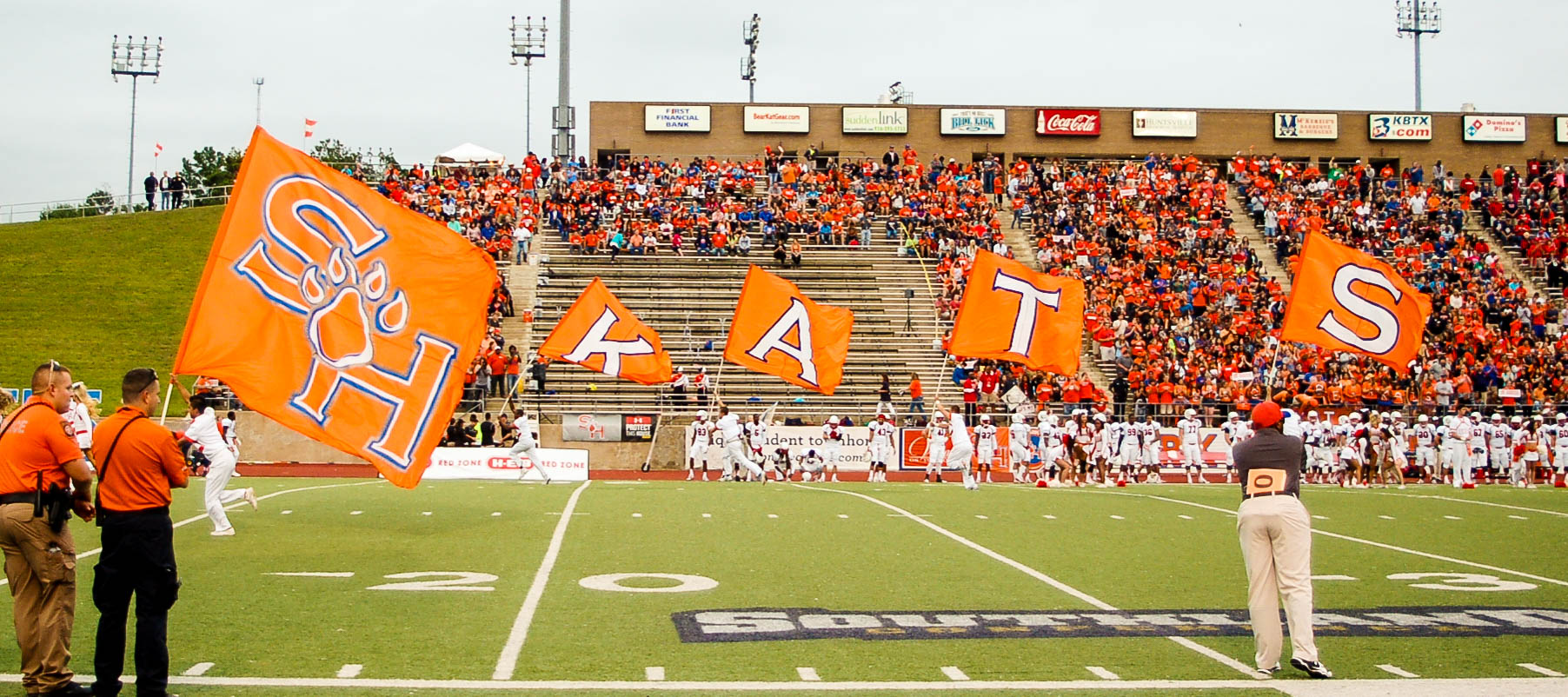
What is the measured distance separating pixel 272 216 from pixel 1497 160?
49940mm

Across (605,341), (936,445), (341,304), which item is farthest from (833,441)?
(341,304)

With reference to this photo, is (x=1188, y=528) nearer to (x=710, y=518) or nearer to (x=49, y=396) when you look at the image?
(x=710, y=518)

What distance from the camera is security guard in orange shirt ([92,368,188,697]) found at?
643 cm

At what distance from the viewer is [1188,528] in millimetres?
15547

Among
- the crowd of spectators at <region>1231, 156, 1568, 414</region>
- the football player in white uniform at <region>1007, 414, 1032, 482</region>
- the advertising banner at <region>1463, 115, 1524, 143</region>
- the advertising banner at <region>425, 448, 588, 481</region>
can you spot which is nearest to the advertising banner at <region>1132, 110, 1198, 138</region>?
the crowd of spectators at <region>1231, 156, 1568, 414</region>

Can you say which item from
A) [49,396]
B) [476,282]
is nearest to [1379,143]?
[476,282]

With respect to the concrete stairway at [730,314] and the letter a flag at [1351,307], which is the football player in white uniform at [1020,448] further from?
the letter a flag at [1351,307]

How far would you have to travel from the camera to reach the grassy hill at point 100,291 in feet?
112

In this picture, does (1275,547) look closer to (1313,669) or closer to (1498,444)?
(1313,669)

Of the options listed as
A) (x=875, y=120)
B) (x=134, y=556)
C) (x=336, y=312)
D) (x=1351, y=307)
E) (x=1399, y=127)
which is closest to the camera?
(x=134, y=556)

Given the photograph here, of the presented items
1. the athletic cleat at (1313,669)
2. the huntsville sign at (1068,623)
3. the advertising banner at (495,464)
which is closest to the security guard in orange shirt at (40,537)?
the huntsville sign at (1068,623)

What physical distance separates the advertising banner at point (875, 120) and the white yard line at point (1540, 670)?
4138cm

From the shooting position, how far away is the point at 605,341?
2475 cm

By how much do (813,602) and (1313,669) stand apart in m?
3.56
